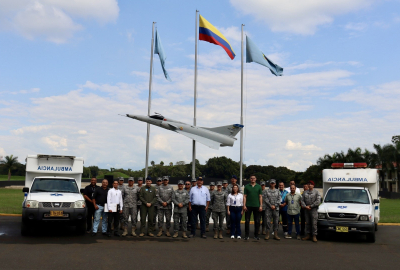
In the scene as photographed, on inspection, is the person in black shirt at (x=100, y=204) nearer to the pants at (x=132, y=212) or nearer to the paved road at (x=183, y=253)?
the paved road at (x=183, y=253)

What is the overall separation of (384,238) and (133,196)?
7857mm

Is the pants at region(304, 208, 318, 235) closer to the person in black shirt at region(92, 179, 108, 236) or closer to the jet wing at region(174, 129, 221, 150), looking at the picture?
the person in black shirt at region(92, 179, 108, 236)

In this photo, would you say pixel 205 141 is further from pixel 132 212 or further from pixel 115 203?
pixel 115 203

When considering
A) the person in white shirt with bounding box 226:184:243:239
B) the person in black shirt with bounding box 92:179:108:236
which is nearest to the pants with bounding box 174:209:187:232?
the person in white shirt with bounding box 226:184:243:239

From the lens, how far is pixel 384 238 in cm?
1166

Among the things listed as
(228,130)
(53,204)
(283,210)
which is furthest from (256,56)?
(53,204)

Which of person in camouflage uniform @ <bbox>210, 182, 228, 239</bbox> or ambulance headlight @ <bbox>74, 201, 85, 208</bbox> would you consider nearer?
ambulance headlight @ <bbox>74, 201, 85, 208</bbox>

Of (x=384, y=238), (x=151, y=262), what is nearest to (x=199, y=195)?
(x=151, y=262)

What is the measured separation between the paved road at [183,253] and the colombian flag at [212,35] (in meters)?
12.0

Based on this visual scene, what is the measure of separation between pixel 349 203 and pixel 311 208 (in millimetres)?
1473

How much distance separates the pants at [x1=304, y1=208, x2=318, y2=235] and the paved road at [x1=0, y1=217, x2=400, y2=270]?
410 mm

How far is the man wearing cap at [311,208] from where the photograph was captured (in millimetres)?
10852

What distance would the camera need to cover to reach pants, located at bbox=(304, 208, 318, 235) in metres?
10.8

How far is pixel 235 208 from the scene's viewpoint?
10984 millimetres
